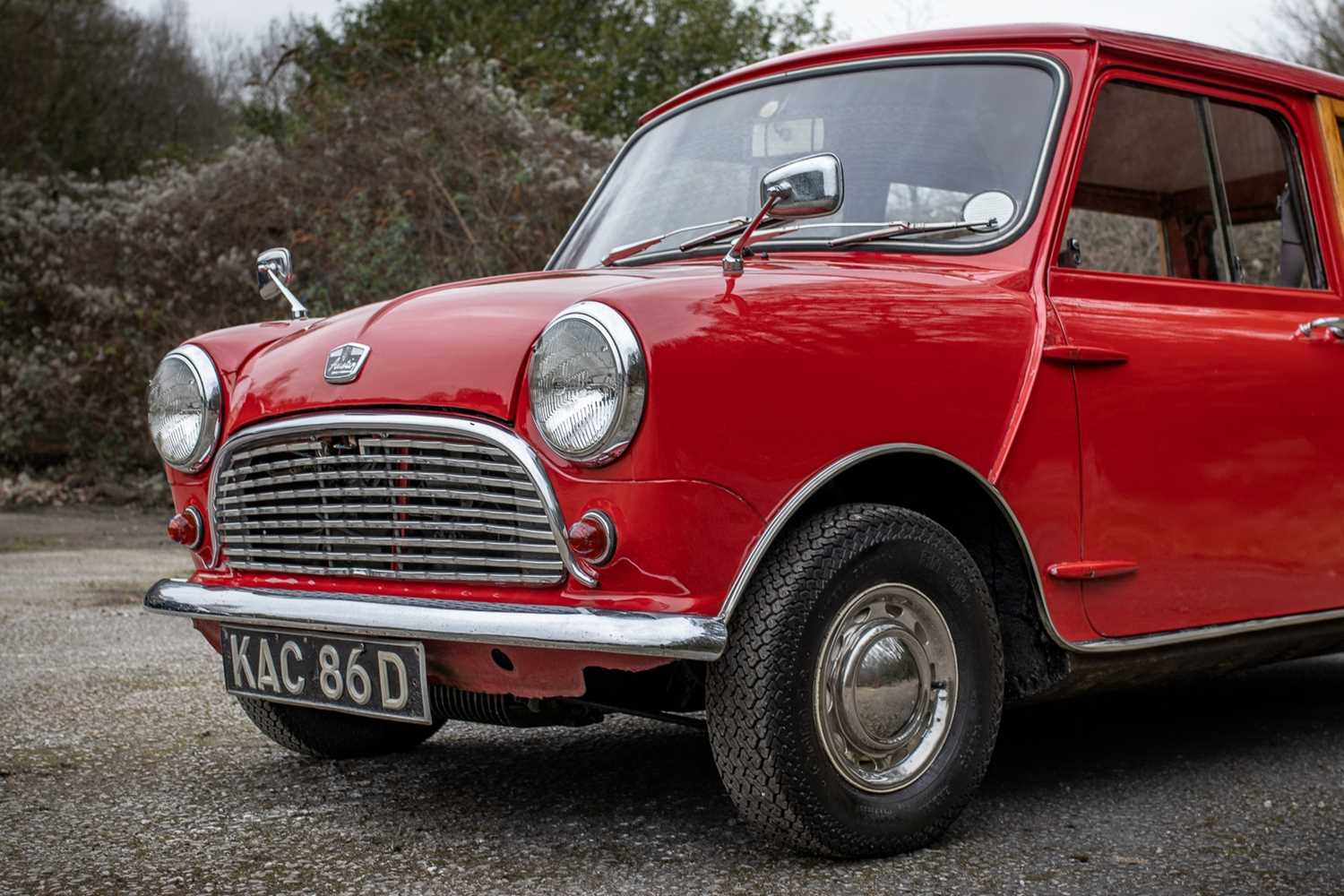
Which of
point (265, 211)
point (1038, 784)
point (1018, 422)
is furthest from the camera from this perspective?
point (265, 211)

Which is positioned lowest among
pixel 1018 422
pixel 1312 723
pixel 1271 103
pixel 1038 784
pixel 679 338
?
pixel 1312 723

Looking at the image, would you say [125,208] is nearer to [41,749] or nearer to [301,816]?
[41,749]

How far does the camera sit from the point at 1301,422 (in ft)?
12.4

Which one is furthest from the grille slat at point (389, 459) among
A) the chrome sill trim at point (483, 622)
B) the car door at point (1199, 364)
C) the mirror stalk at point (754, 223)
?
the car door at point (1199, 364)

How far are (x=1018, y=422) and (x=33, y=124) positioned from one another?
1672cm

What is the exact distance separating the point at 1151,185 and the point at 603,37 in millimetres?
17910

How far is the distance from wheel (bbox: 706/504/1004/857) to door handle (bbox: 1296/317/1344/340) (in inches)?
53.1

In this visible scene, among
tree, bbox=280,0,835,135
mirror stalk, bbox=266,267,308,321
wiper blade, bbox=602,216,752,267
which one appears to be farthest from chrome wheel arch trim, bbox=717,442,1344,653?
tree, bbox=280,0,835,135

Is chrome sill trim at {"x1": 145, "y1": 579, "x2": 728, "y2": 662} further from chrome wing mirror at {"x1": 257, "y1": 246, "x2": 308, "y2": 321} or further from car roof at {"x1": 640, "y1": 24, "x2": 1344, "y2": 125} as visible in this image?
car roof at {"x1": 640, "y1": 24, "x2": 1344, "y2": 125}

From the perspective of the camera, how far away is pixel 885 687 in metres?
2.97

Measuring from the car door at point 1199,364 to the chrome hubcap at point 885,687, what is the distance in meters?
0.39

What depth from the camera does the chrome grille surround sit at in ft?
9.30

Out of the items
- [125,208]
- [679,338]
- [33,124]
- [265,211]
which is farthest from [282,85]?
[679,338]

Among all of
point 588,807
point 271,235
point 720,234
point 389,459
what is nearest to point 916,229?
point 720,234
